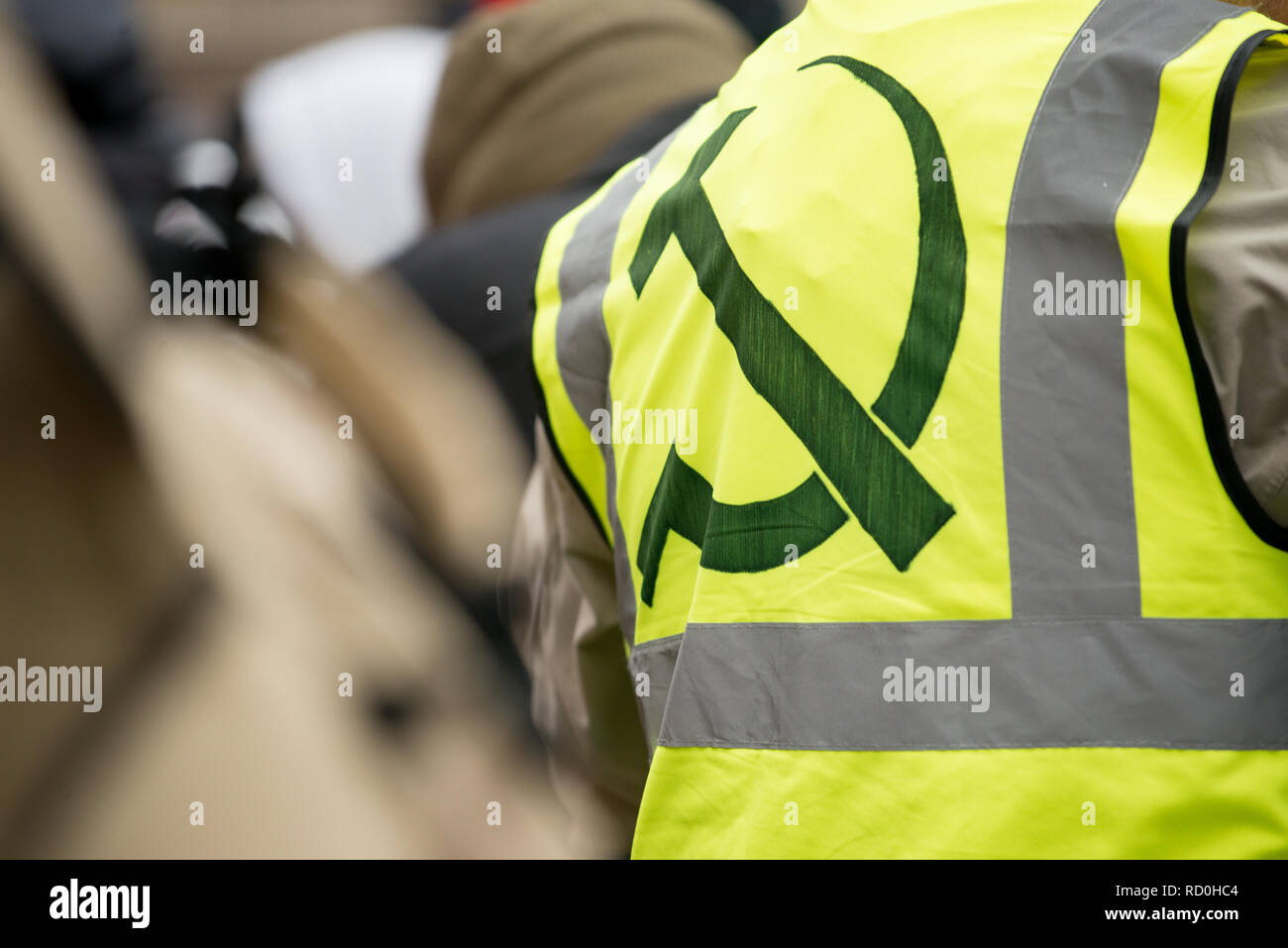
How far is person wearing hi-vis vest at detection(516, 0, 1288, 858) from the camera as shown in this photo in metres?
0.67

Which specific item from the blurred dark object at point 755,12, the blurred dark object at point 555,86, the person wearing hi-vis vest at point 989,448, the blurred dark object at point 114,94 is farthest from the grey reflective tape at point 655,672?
the blurred dark object at point 755,12

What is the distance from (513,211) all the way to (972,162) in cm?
110

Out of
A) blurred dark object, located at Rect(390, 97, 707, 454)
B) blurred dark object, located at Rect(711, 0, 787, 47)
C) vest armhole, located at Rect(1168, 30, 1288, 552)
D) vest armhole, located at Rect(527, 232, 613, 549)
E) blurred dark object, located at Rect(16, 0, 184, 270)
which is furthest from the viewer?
blurred dark object, located at Rect(711, 0, 787, 47)

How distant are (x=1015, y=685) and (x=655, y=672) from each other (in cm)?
25

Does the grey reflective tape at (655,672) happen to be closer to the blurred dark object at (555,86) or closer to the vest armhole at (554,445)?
the vest armhole at (554,445)

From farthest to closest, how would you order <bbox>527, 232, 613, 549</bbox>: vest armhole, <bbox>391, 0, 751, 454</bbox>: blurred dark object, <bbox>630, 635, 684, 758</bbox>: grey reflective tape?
<bbox>391, 0, 751, 454</bbox>: blurred dark object < <bbox>527, 232, 613, 549</bbox>: vest armhole < <bbox>630, 635, 684, 758</bbox>: grey reflective tape

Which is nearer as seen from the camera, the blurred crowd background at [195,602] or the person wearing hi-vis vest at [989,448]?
the blurred crowd background at [195,602]

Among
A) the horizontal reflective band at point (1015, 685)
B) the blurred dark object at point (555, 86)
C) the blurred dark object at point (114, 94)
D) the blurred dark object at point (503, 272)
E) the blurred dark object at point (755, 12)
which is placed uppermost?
the blurred dark object at point (755, 12)

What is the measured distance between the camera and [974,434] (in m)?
0.71

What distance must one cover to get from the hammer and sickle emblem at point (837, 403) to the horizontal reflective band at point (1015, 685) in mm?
54

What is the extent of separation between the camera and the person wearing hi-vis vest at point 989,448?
0.67 meters

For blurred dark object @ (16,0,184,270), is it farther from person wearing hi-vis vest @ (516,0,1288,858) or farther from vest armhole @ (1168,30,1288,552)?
vest armhole @ (1168,30,1288,552)

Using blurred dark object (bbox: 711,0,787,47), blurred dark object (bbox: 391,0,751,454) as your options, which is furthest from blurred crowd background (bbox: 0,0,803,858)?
blurred dark object (bbox: 711,0,787,47)

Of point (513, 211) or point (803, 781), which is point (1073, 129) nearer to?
point (803, 781)
